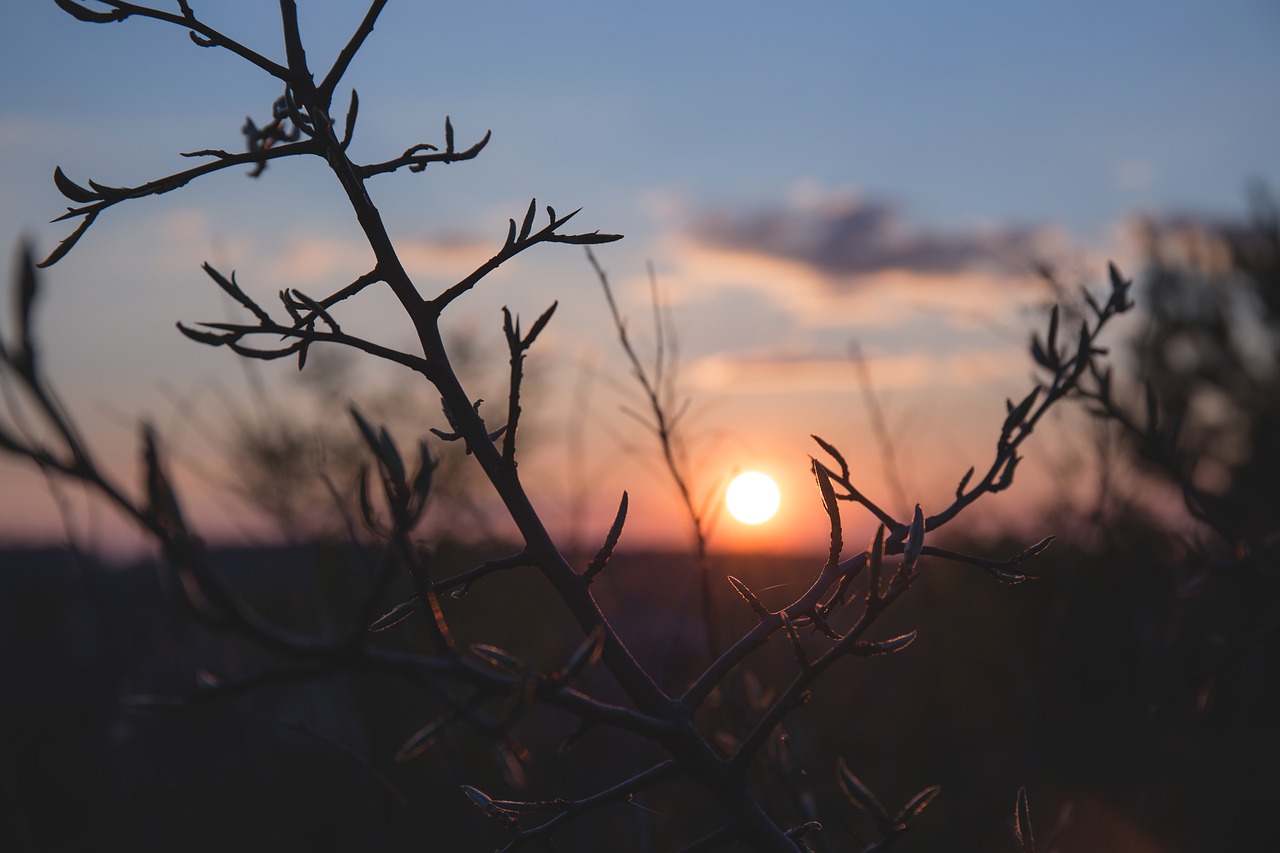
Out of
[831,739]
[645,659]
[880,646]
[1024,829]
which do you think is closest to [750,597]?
[880,646]

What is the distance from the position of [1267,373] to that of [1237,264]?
190 cm

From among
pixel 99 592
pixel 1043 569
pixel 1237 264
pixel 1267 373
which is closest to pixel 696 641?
pixel 1043 569

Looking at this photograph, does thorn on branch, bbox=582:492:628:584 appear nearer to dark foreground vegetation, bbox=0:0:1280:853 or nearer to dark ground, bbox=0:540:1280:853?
dark foreground vegetation, bbox=0:0:1280:853

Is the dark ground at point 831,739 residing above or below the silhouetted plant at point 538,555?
below

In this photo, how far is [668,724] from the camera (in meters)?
1.01

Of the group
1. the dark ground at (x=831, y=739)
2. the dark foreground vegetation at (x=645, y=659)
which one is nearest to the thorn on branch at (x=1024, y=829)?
the dark foreground vegetation at (x=645, y=659)

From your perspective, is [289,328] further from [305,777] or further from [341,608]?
[305,777]

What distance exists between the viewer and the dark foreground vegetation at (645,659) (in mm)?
856

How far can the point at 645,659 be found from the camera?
316 inches

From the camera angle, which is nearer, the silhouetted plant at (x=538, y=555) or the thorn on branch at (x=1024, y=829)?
the silhouetted plant at (x=538, y=555)

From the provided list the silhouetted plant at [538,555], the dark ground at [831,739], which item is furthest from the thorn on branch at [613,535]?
the dark ground at [831,739]

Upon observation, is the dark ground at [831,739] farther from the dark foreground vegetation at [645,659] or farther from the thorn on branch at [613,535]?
the thorn on branch at [613,535]

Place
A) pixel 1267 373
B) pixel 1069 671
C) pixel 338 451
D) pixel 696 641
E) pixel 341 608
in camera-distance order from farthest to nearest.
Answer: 1. pixel 338 451
2. pixel 1267 373
3. pixel 696 641
4. pixel 1069 671
5. pixel 341 608

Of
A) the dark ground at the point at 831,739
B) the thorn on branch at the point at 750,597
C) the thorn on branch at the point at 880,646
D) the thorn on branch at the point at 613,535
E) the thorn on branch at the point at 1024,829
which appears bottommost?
the dark ground at the point at 831,739
